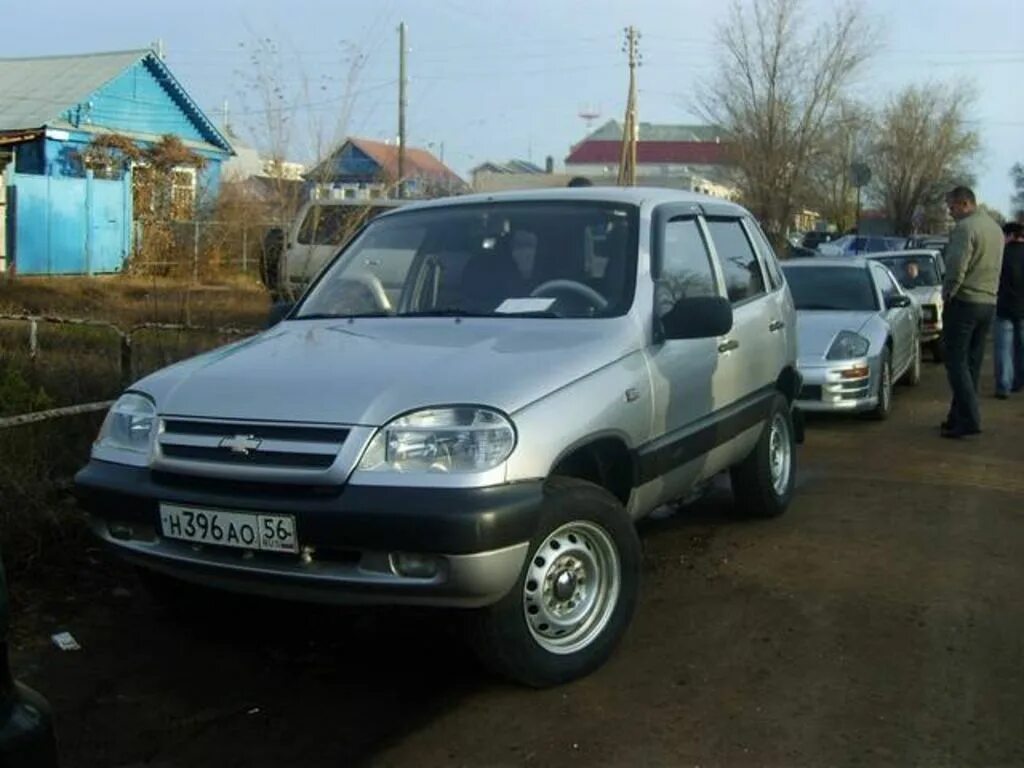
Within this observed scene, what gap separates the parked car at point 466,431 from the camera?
3.72 m

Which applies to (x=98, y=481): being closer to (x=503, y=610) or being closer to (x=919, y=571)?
(x=503, y=610)

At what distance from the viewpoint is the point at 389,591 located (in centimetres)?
372

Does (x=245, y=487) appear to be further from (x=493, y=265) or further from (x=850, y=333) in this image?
(x=850, y=333)

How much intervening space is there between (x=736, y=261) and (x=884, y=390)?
465cm

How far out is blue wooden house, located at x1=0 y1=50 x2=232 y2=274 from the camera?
21.8 meters

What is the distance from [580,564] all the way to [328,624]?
1.31m

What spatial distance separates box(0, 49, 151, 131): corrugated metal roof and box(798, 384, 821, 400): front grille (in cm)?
2070

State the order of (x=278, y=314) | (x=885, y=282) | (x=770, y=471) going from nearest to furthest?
1. (x=278, y=314)
2. (x=770, y=471)
3. (x=885, y=282)

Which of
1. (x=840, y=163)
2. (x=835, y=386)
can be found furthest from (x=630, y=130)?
(x=835, y=386)

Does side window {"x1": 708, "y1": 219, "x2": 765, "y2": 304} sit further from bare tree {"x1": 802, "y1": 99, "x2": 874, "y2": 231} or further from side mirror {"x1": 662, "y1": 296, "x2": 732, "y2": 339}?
bare tree {"x1": 802, "y1": 99, "x2": 874, "y2": 231}

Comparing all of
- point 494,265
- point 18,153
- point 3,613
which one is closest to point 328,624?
point 494,265

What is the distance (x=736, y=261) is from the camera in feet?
20.5

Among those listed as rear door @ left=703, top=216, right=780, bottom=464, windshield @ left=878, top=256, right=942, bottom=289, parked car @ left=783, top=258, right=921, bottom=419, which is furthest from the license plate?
windshield @ left=878, top=256, right=942, bottom=289

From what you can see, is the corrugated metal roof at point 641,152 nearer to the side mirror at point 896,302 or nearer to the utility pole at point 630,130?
the utility pole at point 630,130
